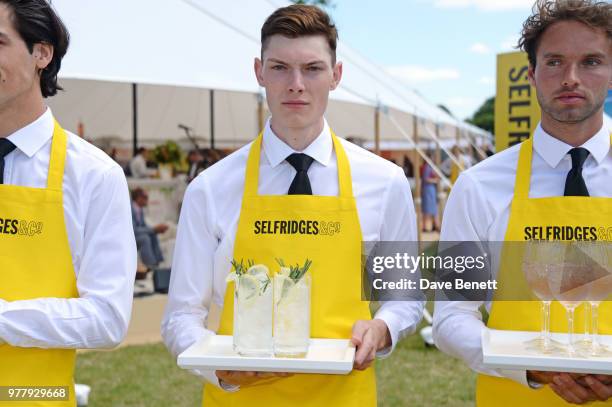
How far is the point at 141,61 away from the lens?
6227mm

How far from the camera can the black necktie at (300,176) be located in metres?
1.99

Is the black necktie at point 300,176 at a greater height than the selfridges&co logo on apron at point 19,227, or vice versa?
the black necktie at point 300,176

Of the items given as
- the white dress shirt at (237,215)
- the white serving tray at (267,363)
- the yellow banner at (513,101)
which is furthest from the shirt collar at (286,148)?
the yellow banner at (513,101)

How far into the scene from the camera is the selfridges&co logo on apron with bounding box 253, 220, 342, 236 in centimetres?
193

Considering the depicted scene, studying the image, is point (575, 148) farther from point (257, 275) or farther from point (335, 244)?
point (257, 275)

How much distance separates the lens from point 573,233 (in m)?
1.85

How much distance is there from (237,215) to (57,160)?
479 millimetres

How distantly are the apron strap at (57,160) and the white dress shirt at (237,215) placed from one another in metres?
0.34

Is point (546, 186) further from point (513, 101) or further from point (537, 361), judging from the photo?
point (513, 101)

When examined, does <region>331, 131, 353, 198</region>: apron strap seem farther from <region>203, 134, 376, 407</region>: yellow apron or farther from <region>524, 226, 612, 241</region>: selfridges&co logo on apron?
<region>524, 226, 612, 241</region>: selfridges&co logo on apron

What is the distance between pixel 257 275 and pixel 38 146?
0.64 m

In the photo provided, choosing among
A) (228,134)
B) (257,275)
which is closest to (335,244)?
(257,275)

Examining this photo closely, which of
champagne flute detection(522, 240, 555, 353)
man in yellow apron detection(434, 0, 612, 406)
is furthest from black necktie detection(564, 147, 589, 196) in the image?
champagne flute detection(522, 240, 555, 353)

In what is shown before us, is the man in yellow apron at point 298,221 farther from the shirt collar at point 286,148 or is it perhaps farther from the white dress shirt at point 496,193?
the white dress shirt at point 496,193
